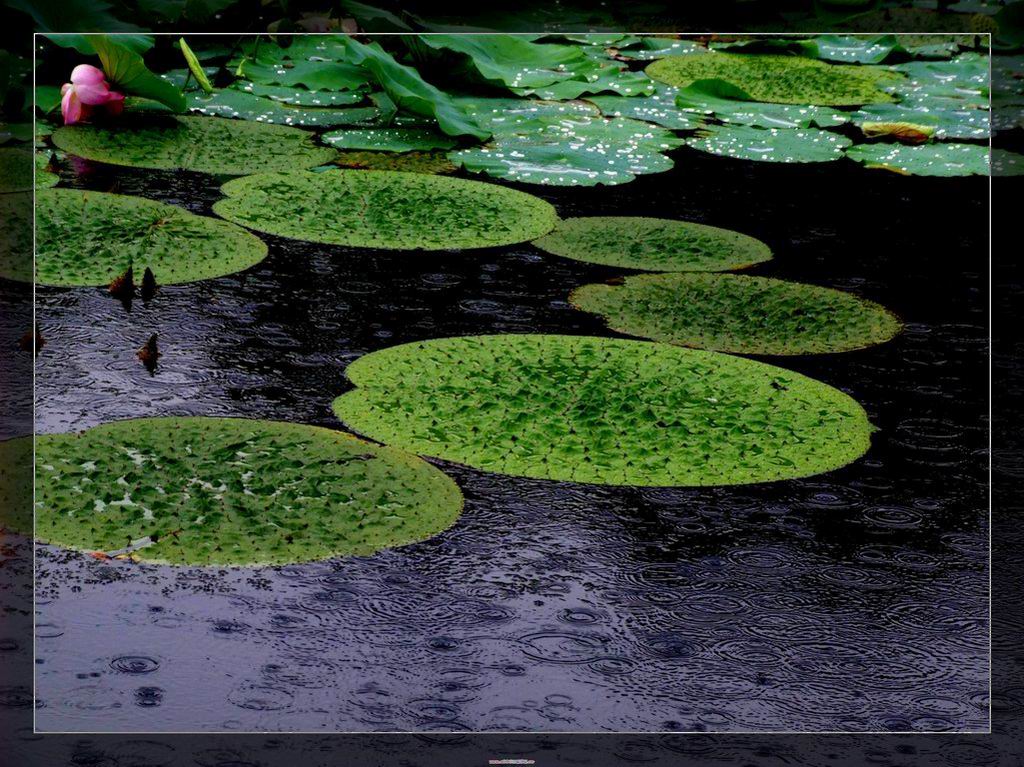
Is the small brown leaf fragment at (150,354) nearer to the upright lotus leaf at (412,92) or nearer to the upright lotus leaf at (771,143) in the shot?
the upright lotus leaf at (412,92)

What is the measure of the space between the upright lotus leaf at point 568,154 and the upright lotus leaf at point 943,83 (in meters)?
0.96

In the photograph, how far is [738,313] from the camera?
8.78ft

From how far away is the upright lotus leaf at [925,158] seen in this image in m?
3.48

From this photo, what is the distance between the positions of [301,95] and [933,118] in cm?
184

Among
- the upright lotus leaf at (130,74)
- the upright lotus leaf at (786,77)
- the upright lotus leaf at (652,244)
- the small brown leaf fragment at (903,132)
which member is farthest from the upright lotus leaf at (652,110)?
the upright lotus leaf at (130,74)

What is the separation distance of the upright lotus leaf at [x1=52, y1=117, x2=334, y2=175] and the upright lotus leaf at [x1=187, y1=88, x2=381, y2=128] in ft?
0.13

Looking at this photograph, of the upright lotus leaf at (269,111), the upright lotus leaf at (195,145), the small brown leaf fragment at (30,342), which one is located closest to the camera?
the small brown leaf fragment at (30,342)

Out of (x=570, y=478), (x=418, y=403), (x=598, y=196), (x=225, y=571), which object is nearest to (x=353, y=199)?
(x=598, y=196)

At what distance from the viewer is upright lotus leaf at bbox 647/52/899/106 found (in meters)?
4.03

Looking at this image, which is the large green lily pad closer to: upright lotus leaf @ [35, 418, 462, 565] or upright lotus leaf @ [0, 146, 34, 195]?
upright lotus leaf @ [0, 146, 34, 195]

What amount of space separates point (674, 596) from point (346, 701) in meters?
0.46

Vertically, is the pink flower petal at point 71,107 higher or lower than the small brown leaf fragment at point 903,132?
higher

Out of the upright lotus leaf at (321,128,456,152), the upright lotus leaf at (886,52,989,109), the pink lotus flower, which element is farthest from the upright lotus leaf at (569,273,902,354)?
the upright lotus leaf at (886,52,989,109)

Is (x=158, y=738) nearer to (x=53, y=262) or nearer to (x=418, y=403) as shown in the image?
(x=418, y=403)
